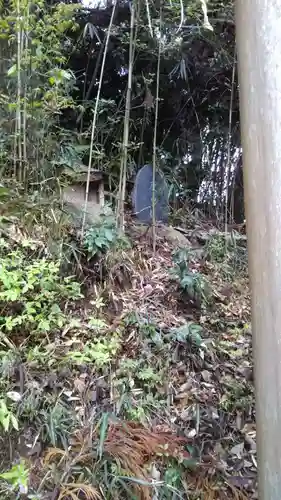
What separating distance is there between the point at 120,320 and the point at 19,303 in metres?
0.61

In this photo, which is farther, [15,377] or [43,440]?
[15,377]

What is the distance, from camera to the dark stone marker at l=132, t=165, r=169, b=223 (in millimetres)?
4184

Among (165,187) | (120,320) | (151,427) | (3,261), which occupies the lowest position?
(151,427)

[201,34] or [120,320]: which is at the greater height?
[201,34]

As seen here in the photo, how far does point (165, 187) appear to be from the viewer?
4367 millimetres

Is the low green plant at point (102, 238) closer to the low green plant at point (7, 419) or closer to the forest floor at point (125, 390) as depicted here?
the forest floor at point (125, 390)

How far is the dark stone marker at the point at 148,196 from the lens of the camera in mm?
4184

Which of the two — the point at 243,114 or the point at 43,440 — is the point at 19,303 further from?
the point at 243,114

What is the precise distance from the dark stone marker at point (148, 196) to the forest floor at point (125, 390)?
3.43 feet

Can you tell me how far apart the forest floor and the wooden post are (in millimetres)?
873

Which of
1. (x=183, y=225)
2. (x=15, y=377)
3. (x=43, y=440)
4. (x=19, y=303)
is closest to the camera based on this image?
(x=43, y=440)

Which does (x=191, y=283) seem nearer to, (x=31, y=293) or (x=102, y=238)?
(x=102, y=238)

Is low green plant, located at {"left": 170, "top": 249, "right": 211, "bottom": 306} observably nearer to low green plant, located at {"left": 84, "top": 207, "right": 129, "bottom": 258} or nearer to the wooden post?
low green plant, located at {"left": 84, "top": 207, "right": 129, "bottom": 258}

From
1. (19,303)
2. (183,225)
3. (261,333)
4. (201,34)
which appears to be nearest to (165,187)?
(183,225)
